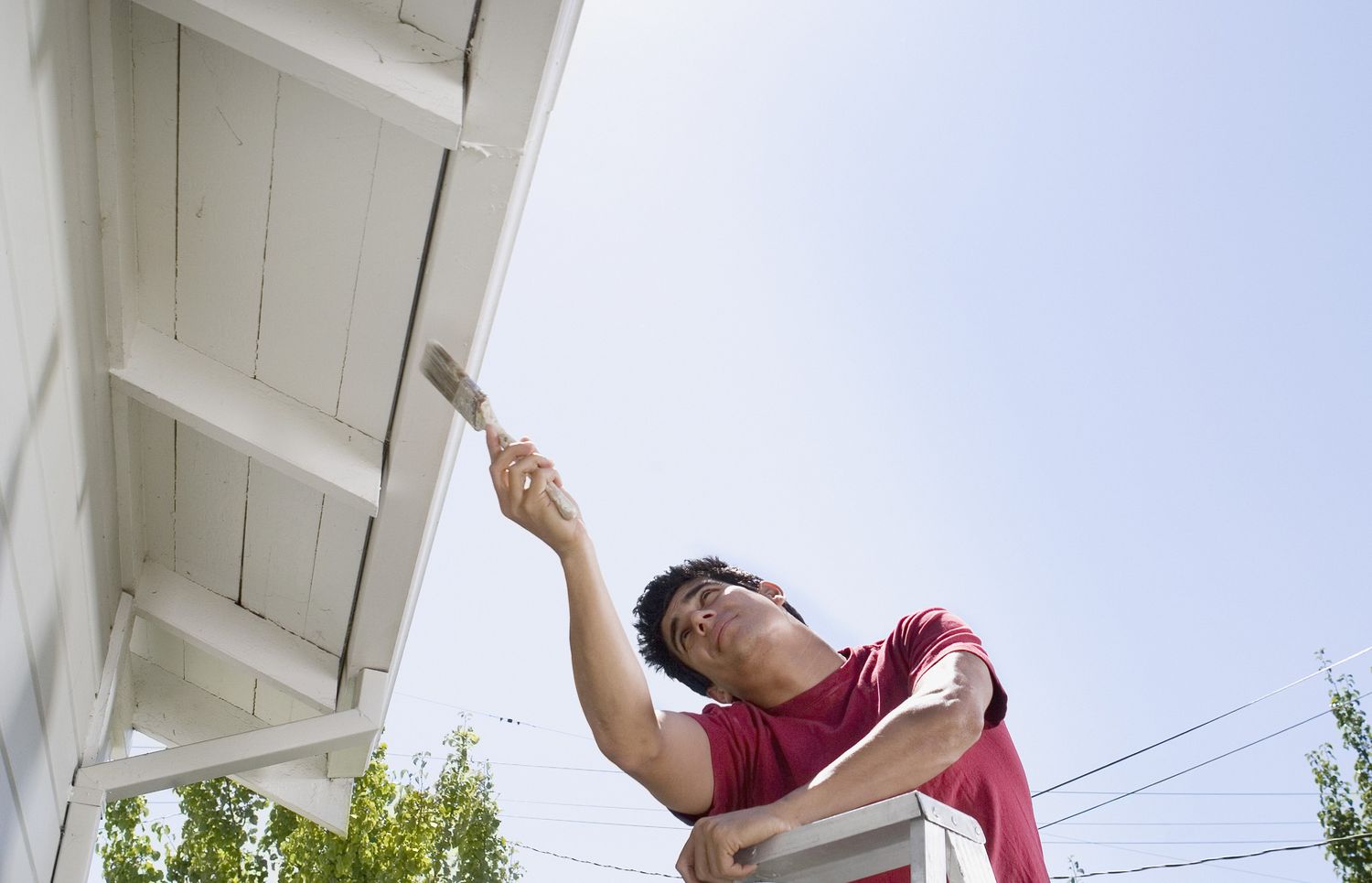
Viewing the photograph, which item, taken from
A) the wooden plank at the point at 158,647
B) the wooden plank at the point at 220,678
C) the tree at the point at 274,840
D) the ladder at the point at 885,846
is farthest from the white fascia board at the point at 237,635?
the tree at the point at 274,840

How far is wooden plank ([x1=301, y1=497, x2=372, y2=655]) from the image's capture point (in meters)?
2.32

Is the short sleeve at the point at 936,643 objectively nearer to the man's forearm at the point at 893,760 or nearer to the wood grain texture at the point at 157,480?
the man's forearm at the point at 893,760

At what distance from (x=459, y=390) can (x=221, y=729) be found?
2707mm

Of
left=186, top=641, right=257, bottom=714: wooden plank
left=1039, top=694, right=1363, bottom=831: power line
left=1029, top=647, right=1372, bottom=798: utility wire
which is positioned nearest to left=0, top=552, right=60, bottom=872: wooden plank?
left=186, top=641, right=257, bottom=714: wooden plank

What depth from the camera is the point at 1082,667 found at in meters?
26.0

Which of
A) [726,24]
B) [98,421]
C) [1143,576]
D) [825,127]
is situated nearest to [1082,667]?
[1143,576]

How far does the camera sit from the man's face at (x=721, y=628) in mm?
1565

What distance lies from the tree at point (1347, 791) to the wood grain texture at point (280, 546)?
344 inches

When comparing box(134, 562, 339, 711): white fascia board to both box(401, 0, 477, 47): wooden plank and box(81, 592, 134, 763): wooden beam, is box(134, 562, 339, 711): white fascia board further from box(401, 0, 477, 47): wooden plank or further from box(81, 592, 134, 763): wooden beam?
box(401, 0, 477, 47): wooden plank

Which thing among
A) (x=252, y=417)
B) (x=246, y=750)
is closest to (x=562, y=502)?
(x=252, y=417)

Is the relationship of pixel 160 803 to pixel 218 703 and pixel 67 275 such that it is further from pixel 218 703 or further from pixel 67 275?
pixel 67 275

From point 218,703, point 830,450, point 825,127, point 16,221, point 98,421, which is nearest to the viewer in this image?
A: point 16,221

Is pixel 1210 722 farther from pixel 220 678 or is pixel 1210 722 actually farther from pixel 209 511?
pixel 209 511

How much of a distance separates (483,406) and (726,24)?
30.8ft
